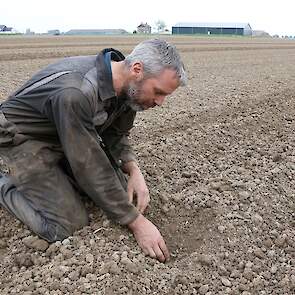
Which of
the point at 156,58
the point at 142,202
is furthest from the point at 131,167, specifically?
the point at 156,58

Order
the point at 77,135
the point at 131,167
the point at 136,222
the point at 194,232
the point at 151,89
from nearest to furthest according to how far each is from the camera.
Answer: the point at 77,135 → the point at 151,89 → the point at 136,222 → the point at 194,232 → the point at 131,167

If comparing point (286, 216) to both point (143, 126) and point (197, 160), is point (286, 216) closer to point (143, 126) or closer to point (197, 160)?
point (197, 160)

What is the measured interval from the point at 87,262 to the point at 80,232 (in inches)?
14.3

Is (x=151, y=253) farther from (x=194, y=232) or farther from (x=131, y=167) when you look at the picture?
(x=131, y=167)

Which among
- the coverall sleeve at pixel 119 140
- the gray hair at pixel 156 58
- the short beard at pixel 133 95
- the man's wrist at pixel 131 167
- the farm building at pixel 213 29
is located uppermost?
the gray hair at pixel 156 58

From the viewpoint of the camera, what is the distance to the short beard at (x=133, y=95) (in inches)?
122

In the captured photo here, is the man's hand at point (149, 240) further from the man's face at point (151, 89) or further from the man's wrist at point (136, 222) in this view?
the man's face at point (151, 89)

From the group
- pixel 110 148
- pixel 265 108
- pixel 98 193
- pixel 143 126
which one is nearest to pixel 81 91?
pixel 98 193

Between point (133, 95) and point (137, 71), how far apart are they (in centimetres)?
17

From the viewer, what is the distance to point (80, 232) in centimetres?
330

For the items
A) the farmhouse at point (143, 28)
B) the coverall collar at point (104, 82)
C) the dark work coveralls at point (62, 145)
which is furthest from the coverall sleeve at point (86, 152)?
Result: the farmhouse at point (143, 28)

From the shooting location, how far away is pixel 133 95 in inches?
123

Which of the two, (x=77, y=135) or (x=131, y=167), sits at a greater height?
(x=77, y=135)

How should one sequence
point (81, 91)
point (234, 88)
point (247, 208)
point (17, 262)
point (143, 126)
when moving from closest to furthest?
point (81, 91) < point (17, 262) < point (247, 208) < point (143, 126) < point (234, 88)
